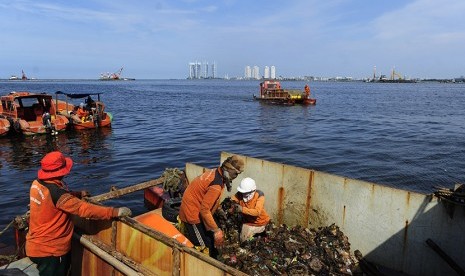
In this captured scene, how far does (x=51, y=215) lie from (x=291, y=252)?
386 centimetres

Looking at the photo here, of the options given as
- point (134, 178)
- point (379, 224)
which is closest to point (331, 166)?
point (134, 178)

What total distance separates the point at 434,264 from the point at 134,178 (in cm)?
1080

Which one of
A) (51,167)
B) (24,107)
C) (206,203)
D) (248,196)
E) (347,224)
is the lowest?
(347,224)

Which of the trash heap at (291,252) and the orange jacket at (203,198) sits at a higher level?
the orange jacket at (203,198)

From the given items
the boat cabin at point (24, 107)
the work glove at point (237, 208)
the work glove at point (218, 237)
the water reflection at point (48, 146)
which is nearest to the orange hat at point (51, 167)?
the work glove at point (218, 237)

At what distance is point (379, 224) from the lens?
6.12 metres

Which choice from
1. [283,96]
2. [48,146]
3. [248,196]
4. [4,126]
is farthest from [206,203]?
[283,96]

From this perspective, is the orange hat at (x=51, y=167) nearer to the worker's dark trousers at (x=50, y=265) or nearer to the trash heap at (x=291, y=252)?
the worker's dark trousers at (x=50, y=265)

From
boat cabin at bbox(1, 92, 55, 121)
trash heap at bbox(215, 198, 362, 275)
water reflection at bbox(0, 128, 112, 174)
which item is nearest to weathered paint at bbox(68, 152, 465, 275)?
trash heap at bbox(215, 198, 362, 275)

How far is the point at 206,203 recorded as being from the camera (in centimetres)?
480

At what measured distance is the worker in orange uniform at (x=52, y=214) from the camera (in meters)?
3.96

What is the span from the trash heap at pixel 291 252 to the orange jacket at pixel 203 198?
101 centimetres

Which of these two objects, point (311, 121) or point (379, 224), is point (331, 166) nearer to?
point (379, 224)

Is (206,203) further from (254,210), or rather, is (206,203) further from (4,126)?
(4,126)
